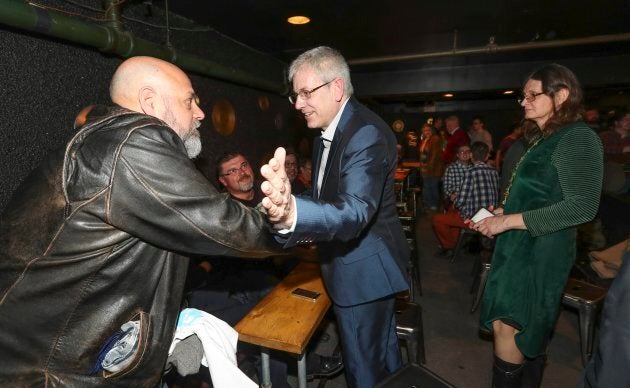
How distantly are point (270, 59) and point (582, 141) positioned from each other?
18.2 feet

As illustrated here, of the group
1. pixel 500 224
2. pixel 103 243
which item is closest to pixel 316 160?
pixel 500 224

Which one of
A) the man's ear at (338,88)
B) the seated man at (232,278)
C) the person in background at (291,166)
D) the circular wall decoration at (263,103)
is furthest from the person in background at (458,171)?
the man's ear at (338,88)

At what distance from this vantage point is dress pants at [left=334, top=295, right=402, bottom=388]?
1.88m

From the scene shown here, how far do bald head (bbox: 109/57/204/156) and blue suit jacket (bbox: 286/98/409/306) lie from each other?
0.70 m

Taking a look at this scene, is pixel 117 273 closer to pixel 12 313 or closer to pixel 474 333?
pixel 12 313

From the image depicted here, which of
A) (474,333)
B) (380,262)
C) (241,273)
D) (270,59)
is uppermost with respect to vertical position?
(270,59)

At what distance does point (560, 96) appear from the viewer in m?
1.90

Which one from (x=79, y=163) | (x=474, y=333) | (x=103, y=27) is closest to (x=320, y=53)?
(x=79, y=163)

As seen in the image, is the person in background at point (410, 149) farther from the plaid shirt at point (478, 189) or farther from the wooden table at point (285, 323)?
the wooden table at point (285, 323)

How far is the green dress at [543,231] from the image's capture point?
→ 178 centimetres

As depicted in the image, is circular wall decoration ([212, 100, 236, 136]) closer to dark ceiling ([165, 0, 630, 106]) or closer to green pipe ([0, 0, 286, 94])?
green pipe ([0, 0, 286, 94])

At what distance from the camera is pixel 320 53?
5.92 feet

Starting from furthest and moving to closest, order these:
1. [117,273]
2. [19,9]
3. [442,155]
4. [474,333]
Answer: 1. [442,155]
2. [474,333]
3. [19,9]
4. [117,273]

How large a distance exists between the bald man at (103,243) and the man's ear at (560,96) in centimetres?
178
